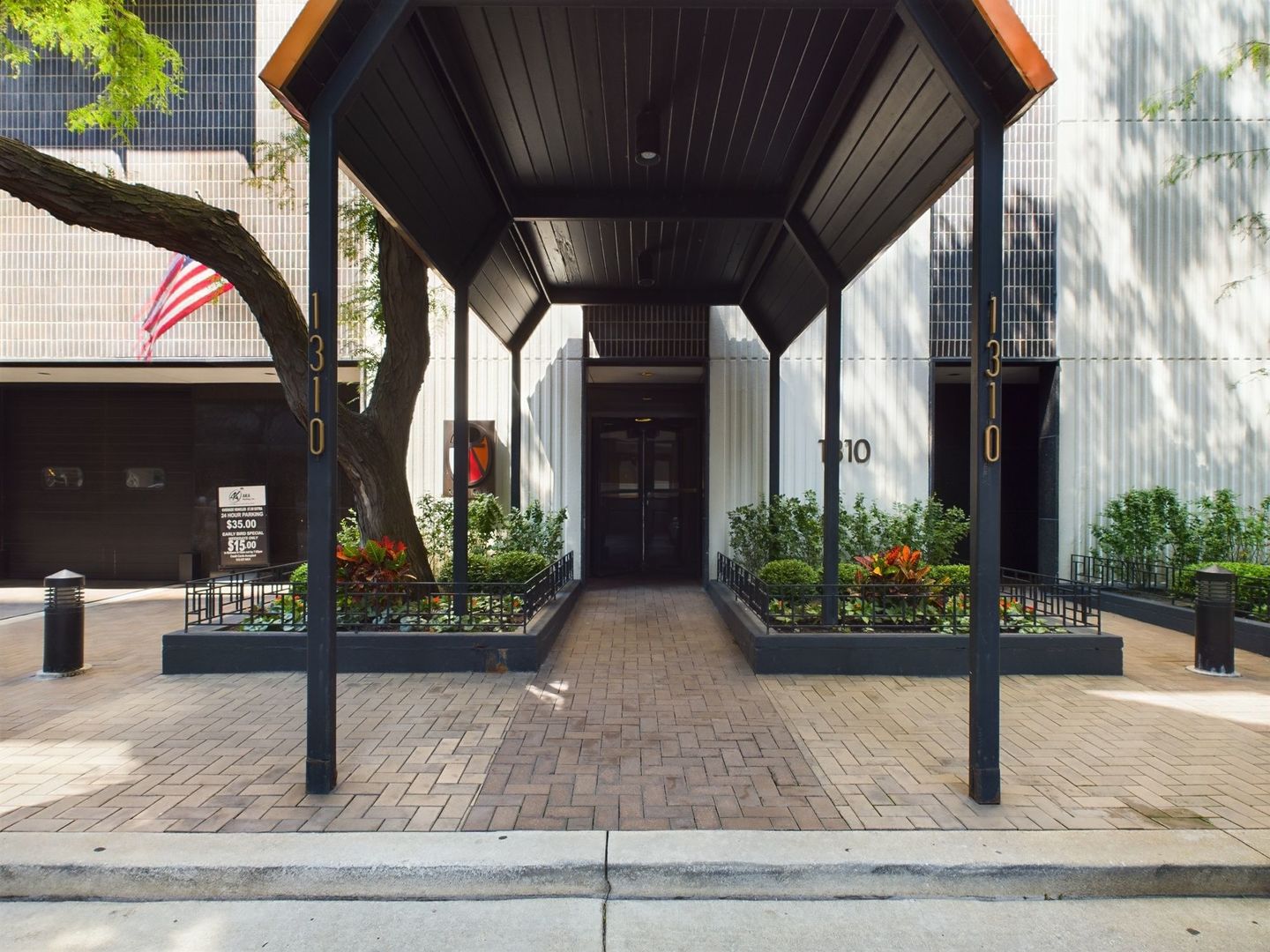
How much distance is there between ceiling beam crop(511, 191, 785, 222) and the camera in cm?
706

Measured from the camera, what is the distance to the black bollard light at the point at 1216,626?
261 inches

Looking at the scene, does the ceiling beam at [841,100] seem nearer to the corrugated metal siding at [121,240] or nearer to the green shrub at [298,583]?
the green shrub at [298,583]

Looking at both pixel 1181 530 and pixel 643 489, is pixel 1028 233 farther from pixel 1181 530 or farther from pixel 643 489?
pixel 643 489

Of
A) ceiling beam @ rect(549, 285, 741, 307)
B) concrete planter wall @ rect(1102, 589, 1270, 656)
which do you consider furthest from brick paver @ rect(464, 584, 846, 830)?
concrete planter wall @ rect(1102, 589, 1270, 656)

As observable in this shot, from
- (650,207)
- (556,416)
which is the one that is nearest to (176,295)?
(556,416)

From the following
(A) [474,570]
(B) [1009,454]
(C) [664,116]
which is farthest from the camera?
(B) [1009,454]

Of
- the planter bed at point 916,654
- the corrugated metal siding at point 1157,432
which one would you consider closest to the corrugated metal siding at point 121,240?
the planter bed at point 916,654

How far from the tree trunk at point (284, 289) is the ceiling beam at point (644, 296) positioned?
7.79 ft

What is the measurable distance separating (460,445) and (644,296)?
13.1ft

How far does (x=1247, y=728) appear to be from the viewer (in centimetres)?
518

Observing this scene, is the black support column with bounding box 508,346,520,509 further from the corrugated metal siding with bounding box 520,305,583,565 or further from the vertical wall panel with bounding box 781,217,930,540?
the vertical wall panel with bounding box 781,217,930,540

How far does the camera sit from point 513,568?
8.45m

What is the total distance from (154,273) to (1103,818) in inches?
542

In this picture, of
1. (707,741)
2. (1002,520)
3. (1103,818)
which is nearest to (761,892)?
(707,741)
